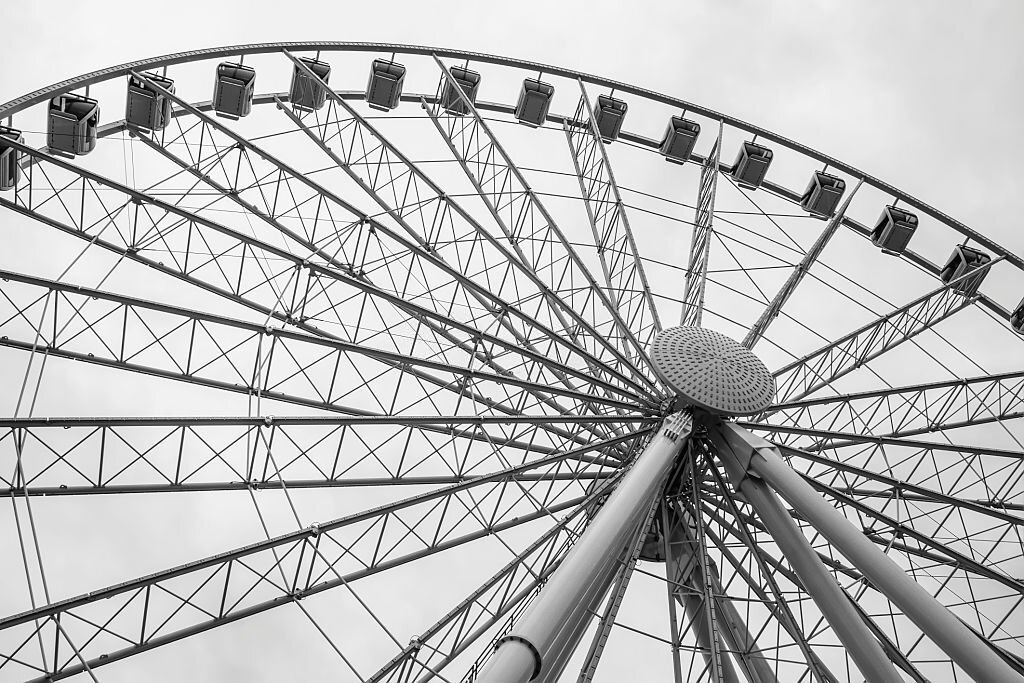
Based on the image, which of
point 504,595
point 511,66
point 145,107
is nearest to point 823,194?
point 511,66

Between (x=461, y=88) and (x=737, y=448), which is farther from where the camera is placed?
(x=461, y=88)

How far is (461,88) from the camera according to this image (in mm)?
28906

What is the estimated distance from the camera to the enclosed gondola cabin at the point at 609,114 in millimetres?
30391

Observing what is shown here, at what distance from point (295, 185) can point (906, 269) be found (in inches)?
1176

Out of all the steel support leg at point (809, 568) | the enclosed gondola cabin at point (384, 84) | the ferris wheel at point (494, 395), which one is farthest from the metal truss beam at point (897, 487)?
the enclosed gondola cabin at point (384, 84)

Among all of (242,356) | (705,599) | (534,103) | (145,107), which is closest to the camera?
(705,599)

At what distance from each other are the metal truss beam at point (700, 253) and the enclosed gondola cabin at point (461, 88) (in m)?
7.00

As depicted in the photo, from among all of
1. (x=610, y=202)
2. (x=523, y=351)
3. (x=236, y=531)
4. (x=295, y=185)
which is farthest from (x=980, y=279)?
(x=236, y=531)

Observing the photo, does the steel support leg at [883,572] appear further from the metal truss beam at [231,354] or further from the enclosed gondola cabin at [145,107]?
the enclosed gondola cabin at [145,107]

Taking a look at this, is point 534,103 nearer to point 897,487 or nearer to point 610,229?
point 610,229

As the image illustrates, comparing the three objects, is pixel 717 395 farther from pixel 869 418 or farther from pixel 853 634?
pixel 869 418

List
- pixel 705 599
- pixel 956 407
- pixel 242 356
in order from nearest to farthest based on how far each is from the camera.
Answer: pixel 705 599 → pixel 956 407 → pixel 242 356

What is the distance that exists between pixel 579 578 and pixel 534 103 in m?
20.3

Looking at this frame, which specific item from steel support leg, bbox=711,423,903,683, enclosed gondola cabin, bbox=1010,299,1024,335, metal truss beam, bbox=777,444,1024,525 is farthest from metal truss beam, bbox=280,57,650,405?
enclosed gondola cabin, bbox=1010,299,1024,335
